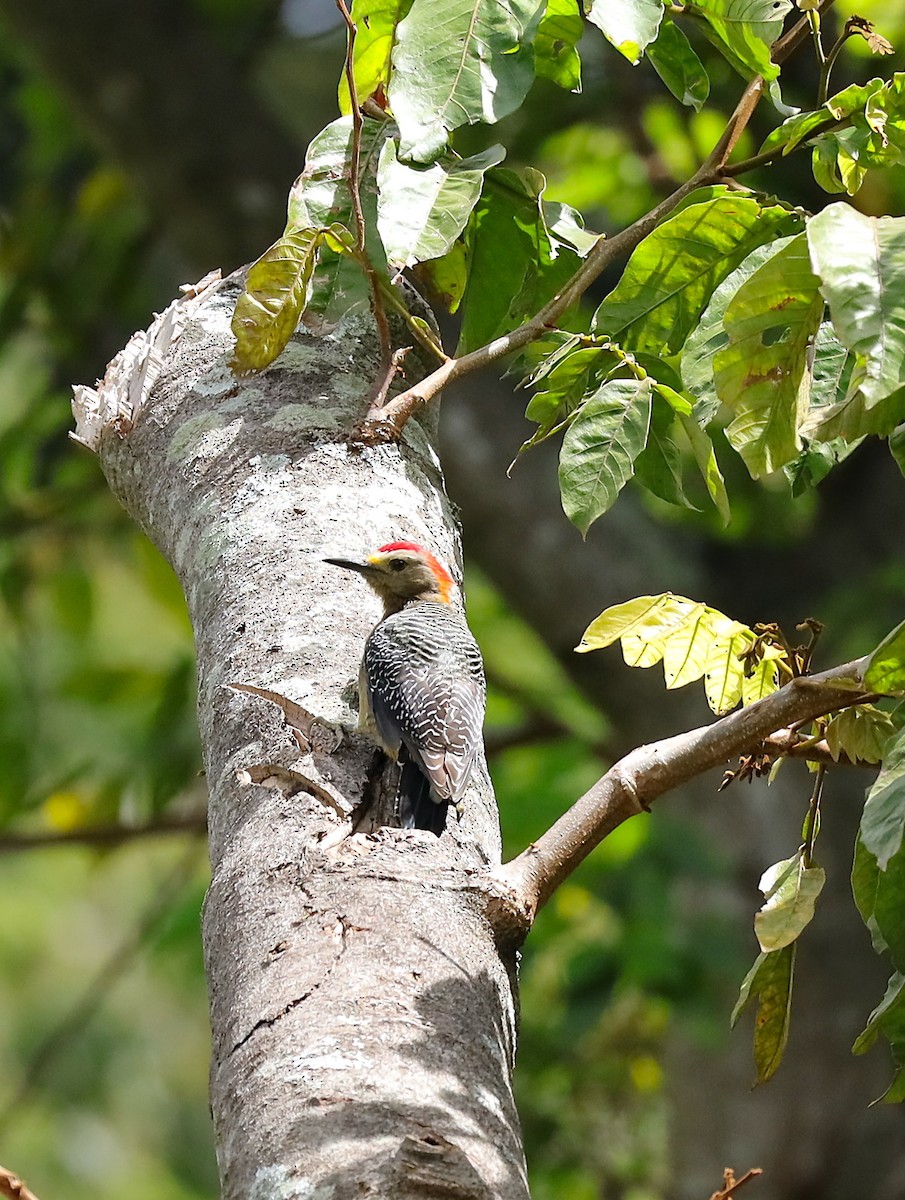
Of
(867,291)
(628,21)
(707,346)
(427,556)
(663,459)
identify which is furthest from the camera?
(427,556)

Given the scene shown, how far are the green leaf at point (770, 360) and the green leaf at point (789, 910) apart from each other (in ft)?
1.84

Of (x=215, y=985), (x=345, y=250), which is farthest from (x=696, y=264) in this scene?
(x=215, y=985)

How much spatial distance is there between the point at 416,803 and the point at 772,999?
1.97ft

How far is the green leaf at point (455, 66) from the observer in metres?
1.88

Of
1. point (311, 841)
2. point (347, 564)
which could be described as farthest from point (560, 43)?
point (311, 841)

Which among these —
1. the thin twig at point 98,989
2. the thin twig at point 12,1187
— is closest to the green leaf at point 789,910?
the thin twig at point 12,1187

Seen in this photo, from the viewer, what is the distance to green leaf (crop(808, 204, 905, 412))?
1434 millimetres

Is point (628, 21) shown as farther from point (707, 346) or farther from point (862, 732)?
point (862, 732)

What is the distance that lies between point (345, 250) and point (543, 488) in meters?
3.98

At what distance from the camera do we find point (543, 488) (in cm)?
632

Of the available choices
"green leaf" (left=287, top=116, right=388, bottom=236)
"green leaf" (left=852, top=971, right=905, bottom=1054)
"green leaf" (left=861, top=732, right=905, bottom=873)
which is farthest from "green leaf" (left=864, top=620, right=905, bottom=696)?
"green leaf" (left=287, top=116, right=388, bottom=236)

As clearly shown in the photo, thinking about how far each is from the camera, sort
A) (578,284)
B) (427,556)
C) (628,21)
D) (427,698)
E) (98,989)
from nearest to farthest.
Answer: (628,21), (578,284), (427,556), (427,698), (98,989)

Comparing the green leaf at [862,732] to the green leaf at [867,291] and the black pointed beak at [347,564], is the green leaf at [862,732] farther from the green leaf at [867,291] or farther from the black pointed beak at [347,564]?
the black pointed beak at [347,564]

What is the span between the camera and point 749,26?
198cm
